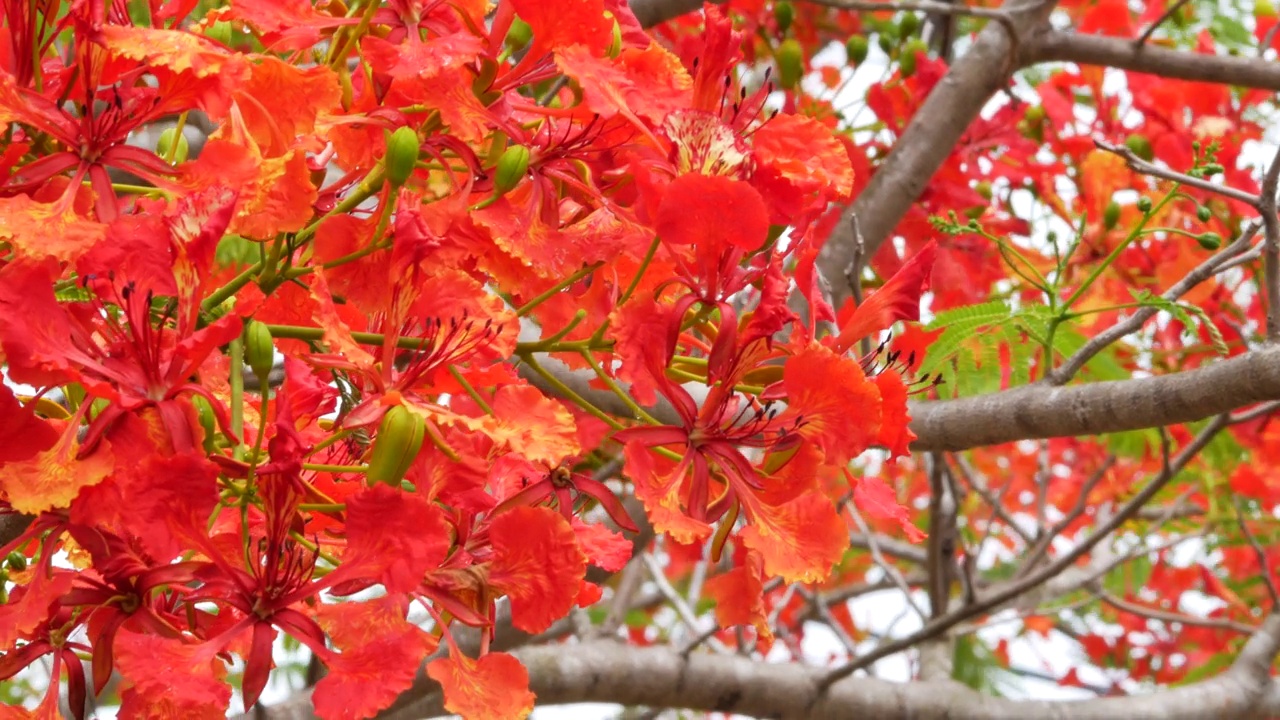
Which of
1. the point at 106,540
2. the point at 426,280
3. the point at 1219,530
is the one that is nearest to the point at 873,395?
the point at 426,280

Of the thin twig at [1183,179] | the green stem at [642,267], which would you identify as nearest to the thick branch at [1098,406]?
the thin twig at [1183,179]

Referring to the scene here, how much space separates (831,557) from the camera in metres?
1.33

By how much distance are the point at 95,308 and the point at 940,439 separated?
3.94 ft

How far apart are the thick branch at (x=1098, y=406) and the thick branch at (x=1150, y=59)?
1.31 metres

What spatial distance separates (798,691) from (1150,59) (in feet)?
5.20

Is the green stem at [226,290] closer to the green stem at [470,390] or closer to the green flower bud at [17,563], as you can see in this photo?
the green stem at [470,390]

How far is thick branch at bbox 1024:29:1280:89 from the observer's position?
9.19 feet

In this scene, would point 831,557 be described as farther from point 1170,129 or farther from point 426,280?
point 1170,129

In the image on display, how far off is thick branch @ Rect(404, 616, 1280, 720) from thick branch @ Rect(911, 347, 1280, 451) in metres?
0.97

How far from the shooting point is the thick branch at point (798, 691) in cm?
269

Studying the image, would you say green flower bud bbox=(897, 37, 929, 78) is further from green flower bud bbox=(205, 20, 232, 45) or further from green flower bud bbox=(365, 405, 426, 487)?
green flower bud bbox=(365, 405, 426, 487)

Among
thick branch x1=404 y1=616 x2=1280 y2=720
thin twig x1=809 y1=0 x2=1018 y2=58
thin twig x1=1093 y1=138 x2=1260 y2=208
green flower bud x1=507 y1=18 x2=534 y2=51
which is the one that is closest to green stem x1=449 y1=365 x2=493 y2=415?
green flower bud x1=507 y1=18 x2=534 y2=51

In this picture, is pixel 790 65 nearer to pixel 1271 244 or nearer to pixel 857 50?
pixel 857 50

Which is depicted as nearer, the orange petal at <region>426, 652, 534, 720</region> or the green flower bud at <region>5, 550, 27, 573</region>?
the orange petal at <region>426, 652, 534, 720</region>
